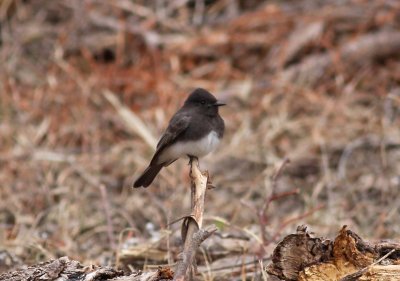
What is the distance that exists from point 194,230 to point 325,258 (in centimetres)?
41

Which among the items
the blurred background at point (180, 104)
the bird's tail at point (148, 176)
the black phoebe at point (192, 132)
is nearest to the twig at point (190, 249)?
the black phoebe at point (192, 132)

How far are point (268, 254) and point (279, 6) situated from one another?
542 cm

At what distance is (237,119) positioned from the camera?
742 centimetres

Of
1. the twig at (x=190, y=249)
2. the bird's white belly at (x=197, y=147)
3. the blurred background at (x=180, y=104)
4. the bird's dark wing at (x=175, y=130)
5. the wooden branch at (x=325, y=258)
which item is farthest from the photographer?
the blurred background at (x=180, y=104)

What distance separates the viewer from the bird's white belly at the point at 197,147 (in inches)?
162

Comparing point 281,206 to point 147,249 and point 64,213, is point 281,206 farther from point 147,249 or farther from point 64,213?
point 147,249

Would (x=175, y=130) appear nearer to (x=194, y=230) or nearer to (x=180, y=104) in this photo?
(x=194, y=230)

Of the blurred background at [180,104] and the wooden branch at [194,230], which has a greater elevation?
the blurred background at [180,104]

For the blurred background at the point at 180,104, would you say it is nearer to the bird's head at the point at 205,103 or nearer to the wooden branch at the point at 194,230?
the bird's head at the point at 205,103

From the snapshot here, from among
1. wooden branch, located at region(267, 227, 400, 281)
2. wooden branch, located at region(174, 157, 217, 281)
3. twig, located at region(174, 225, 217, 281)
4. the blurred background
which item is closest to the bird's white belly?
the blurred background

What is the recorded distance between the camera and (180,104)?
24.5 ft

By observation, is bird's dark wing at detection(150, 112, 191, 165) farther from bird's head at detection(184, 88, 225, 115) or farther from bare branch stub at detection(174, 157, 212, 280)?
bare branch stub at detection(174, 157, 212, 280)

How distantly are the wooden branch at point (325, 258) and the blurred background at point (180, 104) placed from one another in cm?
200

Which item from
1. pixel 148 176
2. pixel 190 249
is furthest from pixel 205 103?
pixel 190 249
